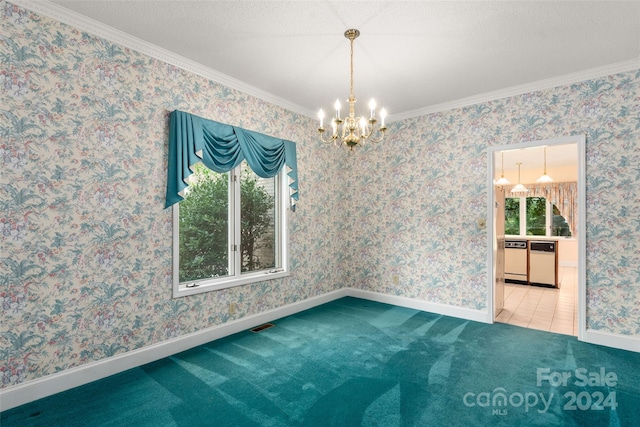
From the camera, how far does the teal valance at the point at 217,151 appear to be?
304 cm

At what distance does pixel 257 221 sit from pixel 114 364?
206cm

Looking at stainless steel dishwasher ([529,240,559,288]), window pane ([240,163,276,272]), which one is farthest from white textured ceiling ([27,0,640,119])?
stainless steel dishwasher ([529,240,559,288])

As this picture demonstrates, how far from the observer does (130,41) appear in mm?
2791

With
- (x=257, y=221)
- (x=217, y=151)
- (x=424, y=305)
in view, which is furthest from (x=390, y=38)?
(x=424, y=305)

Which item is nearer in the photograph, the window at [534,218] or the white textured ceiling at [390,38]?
the white textured ceiling at [390,38]

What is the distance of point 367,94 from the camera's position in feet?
13.2

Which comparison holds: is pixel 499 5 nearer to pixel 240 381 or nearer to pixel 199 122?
pixel 199 122

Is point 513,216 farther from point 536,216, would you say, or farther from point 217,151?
point 217,151

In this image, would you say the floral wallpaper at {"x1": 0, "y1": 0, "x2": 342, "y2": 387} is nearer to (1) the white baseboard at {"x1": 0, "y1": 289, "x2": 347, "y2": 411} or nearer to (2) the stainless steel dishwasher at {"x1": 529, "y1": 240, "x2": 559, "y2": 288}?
(1) the white baseboard at {"x1": 0, "y1": 289, "x2": 347, "y2": 411}

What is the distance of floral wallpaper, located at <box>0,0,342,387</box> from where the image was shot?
224 centimetres

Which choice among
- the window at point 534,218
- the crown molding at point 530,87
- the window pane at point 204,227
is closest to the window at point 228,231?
the window pane at point 204,227

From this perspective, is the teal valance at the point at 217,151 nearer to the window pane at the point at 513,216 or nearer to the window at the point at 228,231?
the window at the point at 228,231

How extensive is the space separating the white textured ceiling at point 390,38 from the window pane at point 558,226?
273 inches

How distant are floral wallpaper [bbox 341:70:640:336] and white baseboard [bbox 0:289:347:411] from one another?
81.0 inches
